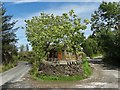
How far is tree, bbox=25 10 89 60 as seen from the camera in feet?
99.2

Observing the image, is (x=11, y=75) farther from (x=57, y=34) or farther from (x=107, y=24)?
(x=107, y=24)

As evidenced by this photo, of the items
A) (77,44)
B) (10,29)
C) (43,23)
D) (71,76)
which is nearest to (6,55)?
(10,29)

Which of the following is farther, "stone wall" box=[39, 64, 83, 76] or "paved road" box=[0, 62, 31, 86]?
"stone wall" box=[39, 64, 83, 76]

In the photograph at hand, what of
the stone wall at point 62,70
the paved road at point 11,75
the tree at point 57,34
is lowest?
the paved road at point 11,75

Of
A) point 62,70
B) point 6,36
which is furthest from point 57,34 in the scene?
point 6,36

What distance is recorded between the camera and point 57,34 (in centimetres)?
3016

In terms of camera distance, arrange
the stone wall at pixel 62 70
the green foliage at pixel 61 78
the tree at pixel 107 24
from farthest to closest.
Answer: the tree at pixel 107 24, the stone wall at pixel 62 70, the green foliage at pixel 61 78

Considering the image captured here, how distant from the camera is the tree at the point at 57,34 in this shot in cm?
3025

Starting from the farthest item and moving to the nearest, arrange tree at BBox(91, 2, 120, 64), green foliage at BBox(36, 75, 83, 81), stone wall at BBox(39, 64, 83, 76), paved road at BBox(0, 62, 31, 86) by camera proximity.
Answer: tree at BBox(91, 2, 120, 64) < stone wall at BBox(39, 64, 83, 76) < paved road at BBox(0, 62, 31, 86) < green foliage at BBox(36, 75, 83, 81)

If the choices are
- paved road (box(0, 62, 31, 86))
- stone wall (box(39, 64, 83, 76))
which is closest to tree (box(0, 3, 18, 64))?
paved road (box(0, 62, 31, 86))

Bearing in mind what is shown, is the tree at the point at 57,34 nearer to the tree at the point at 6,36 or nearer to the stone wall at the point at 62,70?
the stone wall at the point at 62,70

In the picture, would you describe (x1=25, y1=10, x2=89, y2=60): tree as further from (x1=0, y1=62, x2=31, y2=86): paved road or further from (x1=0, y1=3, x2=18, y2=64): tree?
(x1=0, y1=3, x2=18, y2=64): tree

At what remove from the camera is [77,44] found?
31.2 m

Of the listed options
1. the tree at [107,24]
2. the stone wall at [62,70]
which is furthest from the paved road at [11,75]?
the tree at [107,24]
